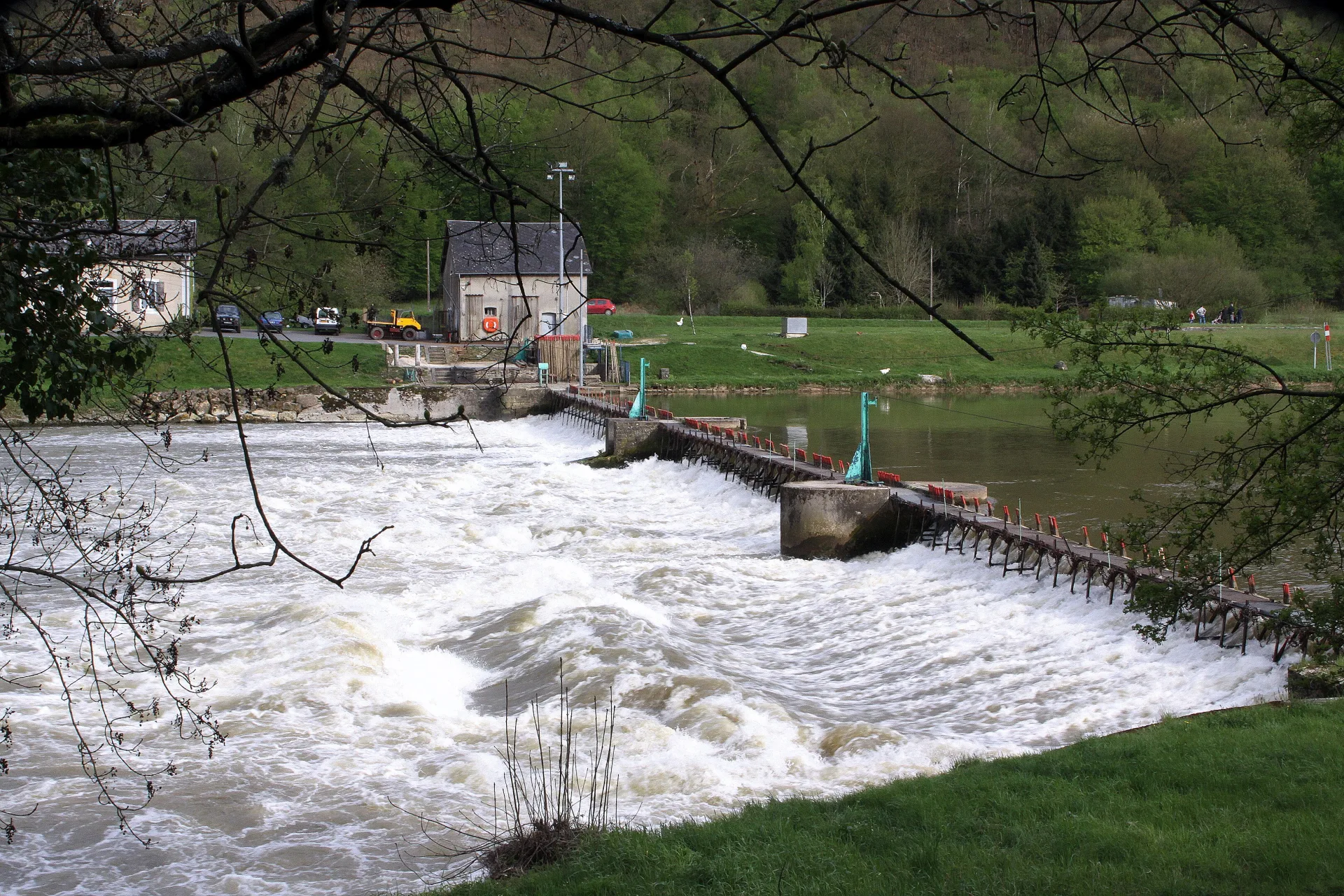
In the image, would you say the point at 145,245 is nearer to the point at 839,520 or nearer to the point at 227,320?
the point at 227,320

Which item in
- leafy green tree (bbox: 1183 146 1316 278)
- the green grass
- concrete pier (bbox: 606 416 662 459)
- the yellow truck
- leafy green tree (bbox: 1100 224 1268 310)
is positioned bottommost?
the green grass

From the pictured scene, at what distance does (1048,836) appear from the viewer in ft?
20.0

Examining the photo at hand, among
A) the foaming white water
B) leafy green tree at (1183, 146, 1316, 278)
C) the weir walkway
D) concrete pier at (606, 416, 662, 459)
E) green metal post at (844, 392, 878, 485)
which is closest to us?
the foaming white water

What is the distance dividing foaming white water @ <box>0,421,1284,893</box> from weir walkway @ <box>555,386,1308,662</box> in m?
0.29

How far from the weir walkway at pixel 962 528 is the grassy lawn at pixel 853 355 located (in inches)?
1053

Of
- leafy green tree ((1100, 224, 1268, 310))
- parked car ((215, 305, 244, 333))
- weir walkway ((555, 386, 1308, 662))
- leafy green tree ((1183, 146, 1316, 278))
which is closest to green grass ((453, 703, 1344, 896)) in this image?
weir walkway ((555, 386, 1308, 662))

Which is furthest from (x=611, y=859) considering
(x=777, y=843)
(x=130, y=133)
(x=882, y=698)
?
(x=882, y=698)

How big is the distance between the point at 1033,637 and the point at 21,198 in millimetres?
9970

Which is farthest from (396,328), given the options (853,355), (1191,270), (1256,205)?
(1256,205)

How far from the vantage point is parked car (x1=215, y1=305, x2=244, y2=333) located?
3.96m

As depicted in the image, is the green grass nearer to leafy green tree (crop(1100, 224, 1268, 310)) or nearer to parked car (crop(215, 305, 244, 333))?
parked car (crop(215, 305, 244, 333))

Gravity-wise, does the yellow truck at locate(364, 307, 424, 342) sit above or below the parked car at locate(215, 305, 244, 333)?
above

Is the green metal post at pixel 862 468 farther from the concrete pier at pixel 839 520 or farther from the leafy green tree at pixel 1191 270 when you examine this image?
the leafy green tree at pixel 1191 270

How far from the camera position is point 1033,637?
12422 millimetres
